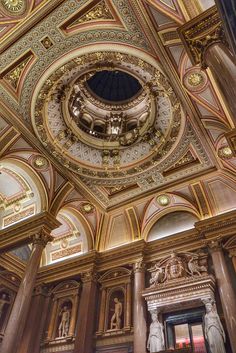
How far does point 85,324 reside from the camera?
10.9 meters

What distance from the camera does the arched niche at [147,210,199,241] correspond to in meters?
12.3

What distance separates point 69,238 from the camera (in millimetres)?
14625

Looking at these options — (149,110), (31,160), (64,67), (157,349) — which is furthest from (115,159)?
(157,349)

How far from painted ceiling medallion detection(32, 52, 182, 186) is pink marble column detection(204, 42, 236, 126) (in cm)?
443

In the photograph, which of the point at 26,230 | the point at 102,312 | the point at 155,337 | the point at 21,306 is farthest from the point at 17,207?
the point at 155,337

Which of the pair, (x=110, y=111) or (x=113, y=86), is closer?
(x=110, y=111)

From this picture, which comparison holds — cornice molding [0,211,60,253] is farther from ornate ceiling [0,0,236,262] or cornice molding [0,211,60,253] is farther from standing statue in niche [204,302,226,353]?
standing statue in niche [204,302,226,353]

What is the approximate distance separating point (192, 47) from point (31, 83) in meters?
5.97

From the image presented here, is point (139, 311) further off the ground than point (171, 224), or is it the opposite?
point (171, 224)

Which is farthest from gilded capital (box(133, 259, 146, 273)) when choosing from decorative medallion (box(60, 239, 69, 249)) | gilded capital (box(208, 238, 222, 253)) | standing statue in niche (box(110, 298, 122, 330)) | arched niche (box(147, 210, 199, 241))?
decorative medallion (box(60, 239, 69, 249))

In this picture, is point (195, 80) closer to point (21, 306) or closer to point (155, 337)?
point (155, 337)

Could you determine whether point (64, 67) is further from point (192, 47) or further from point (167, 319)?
point (167, 319)

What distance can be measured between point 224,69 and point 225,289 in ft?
24.2

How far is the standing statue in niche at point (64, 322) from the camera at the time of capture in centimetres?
1193
